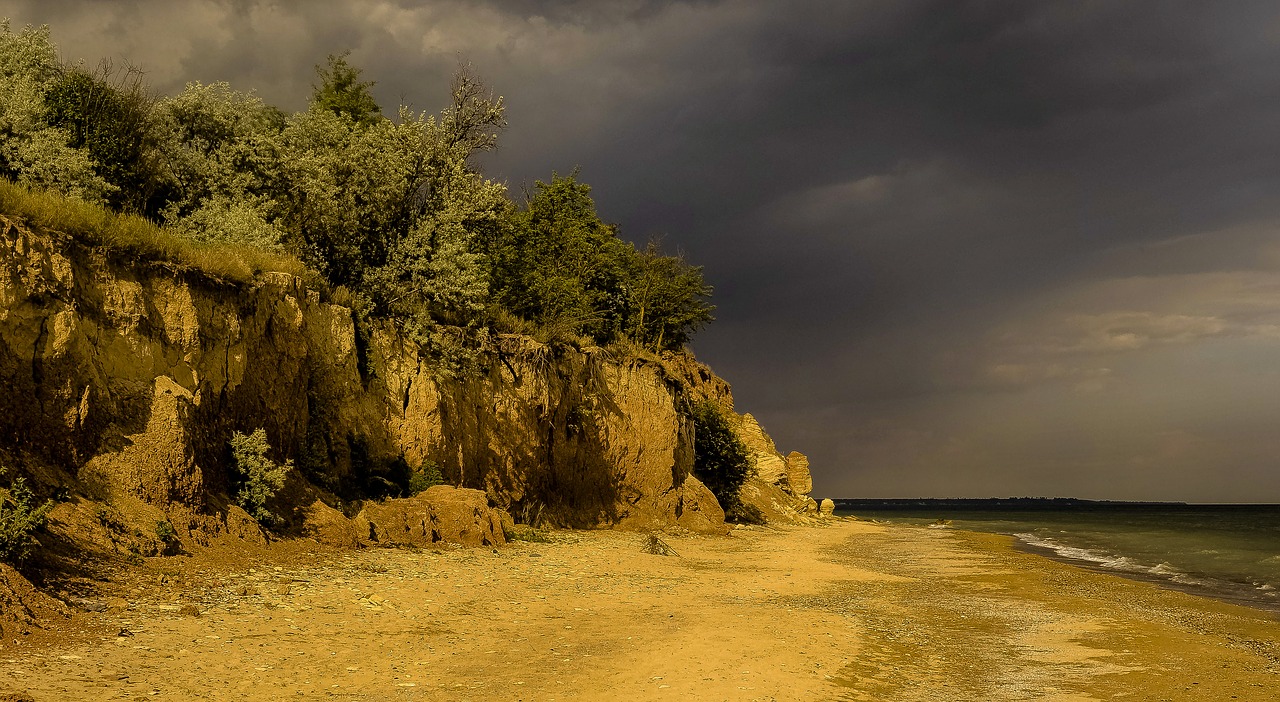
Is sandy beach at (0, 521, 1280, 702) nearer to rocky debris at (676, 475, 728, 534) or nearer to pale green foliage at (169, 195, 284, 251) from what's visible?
pale green foliage at (169, 195, 284, 251)

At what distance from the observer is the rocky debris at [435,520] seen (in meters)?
16.0

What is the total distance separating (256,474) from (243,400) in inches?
67.4

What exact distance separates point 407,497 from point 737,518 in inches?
971

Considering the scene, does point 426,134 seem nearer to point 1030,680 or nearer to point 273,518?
point 273,518

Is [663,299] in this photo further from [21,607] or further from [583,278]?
[21,607]

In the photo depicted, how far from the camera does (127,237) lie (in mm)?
13469

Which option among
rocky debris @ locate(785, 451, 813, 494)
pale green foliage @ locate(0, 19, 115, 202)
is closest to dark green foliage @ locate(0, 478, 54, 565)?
pale green foliage @ locate(0, 19, 115, 202)

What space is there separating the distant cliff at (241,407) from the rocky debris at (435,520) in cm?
21

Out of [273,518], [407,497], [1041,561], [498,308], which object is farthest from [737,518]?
[273,518]

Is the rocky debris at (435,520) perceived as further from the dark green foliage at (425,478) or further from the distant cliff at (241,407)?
the dark green foliage at (425,478)

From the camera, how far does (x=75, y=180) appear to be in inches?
678

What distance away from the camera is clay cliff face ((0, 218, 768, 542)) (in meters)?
Result: 11.5

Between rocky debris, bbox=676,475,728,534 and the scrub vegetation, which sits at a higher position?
the scrub vegetation

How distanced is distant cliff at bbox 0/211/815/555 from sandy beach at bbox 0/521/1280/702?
1.46 m
